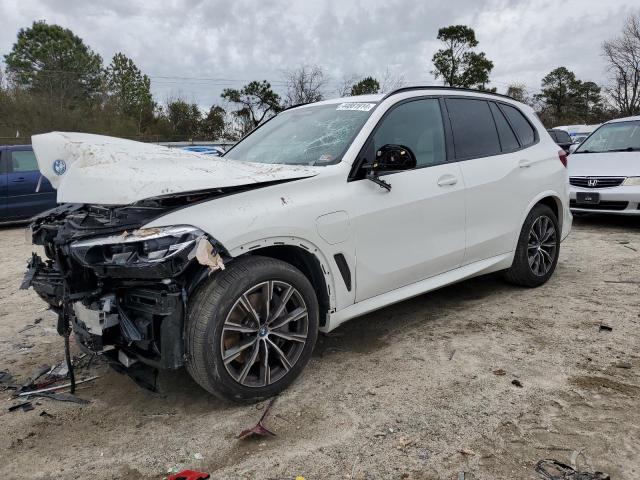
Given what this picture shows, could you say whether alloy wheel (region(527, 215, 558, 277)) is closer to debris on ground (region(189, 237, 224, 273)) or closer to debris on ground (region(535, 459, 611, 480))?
debris on ground (region(535, 459, 611, 480))

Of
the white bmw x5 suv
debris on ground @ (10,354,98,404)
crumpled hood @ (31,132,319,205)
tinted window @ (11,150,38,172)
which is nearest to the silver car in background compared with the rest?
the white bmw x5 suv

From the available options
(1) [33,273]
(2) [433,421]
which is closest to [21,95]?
(1) [33,273]

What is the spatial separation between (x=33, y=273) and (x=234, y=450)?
169cm

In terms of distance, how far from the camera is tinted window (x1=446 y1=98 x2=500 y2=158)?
416cm

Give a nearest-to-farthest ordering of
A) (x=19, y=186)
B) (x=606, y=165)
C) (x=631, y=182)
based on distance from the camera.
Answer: (x=631, y=182) < (x=606, y=165) < (x=19, y=186)

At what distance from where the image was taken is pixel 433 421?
2.74m

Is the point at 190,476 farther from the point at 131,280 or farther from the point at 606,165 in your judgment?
the point at 606,165

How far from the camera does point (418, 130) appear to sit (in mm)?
3904

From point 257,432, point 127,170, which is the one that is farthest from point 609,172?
point 127,170

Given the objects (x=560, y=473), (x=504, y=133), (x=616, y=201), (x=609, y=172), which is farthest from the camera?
(x=609, y=172)

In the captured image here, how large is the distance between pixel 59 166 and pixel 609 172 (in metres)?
7.86

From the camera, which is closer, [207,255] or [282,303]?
[207,255]

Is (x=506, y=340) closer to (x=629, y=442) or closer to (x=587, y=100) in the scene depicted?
(x=629, y=442)

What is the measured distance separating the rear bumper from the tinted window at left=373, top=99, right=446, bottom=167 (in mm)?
5068
